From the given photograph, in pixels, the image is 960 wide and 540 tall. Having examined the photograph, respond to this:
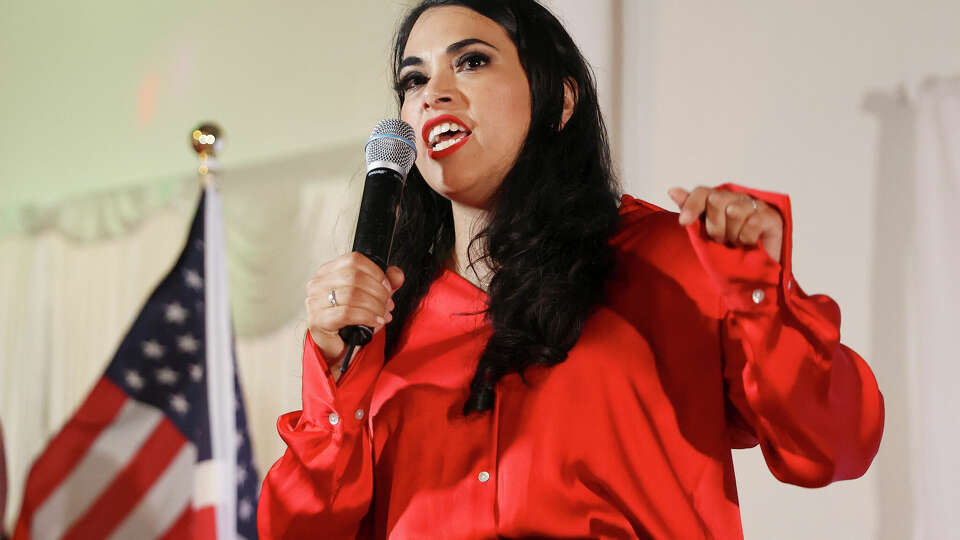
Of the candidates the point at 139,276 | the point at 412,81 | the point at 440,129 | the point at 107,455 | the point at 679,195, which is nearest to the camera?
the point at 679,195

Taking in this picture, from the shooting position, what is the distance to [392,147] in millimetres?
1218

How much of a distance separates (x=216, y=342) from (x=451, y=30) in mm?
1404

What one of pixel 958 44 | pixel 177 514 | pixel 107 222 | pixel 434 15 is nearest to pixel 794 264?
pixel 958 44

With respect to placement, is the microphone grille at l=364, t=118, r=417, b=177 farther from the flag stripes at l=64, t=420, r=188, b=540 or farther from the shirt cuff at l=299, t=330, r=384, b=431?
the flag stripes at l=64, t=420, r=188, b=540

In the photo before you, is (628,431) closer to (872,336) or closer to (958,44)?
(872,336)

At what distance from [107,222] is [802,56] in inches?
96.5

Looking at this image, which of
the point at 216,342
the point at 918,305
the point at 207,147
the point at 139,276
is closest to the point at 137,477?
the point at 216,342

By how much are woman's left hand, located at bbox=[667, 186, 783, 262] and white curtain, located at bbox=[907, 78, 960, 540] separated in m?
1.22

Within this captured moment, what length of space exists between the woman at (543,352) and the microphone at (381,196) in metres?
0.03

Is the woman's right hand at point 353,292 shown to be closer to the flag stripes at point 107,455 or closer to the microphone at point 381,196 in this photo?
the microphone at point 381,196

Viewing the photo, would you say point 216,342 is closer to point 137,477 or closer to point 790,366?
point 137,477

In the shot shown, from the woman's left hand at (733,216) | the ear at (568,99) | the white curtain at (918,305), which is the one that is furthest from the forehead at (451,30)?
the white curtain at (918,305)

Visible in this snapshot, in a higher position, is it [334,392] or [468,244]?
[468,244]

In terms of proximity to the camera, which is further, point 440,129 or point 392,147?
point 440,129
